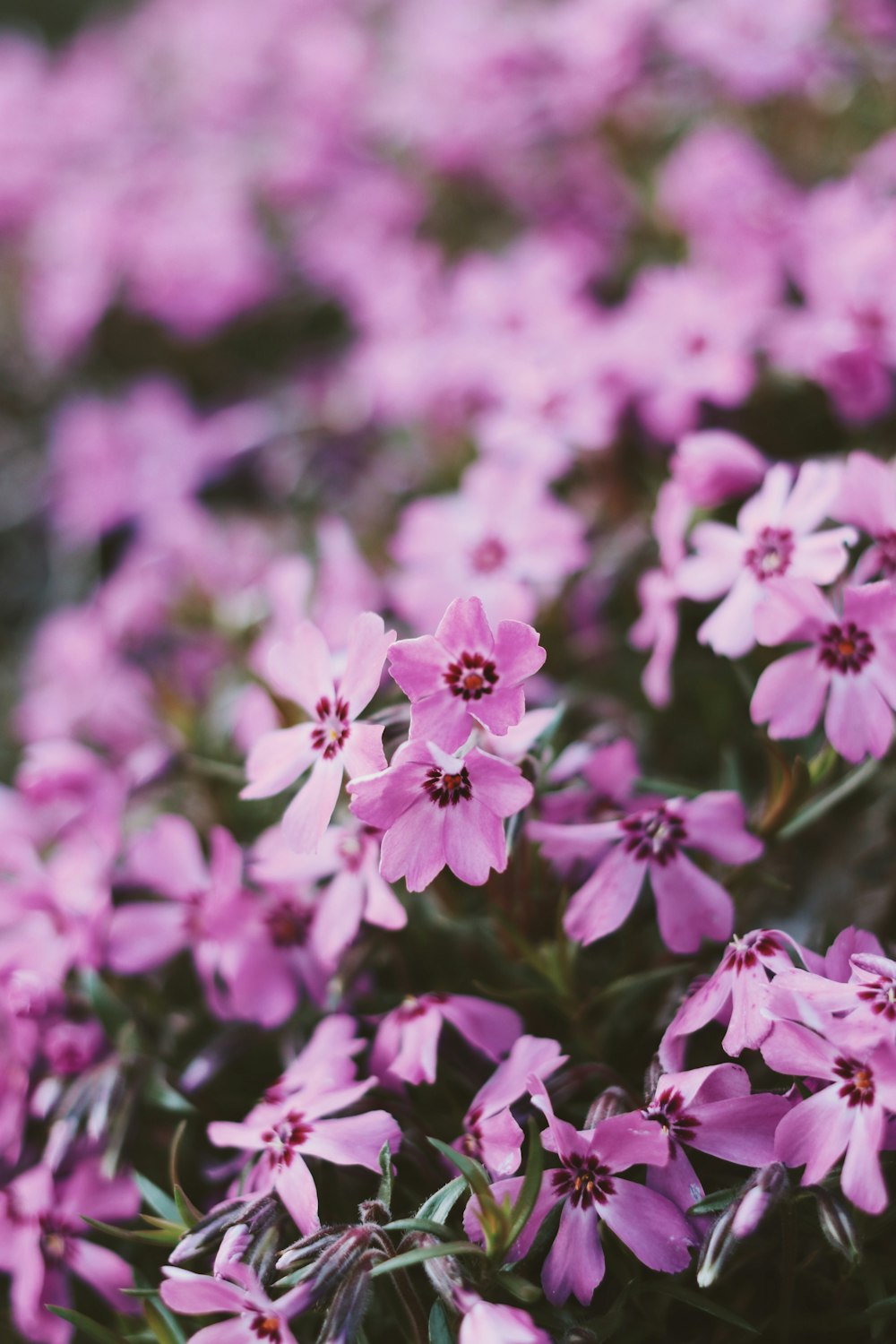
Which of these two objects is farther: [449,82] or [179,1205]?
[449,82]

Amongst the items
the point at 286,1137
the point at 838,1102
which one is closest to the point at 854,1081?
the point at 838,1102

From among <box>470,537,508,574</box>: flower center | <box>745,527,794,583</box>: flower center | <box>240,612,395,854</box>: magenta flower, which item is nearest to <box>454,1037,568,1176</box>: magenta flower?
<box>240,612,395,854</box>: magenta flower

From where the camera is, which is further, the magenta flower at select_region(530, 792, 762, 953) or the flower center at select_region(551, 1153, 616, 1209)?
the magenta flower at select_region(530, 792, 762, 953)

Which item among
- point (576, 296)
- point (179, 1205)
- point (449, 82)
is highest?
point (449, 82)

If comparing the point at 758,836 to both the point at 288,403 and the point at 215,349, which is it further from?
the point at 215,349

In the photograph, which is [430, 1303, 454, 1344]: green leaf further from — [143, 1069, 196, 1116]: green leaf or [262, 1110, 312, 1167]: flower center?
[143, 1069, 196, 1116]: green leaf

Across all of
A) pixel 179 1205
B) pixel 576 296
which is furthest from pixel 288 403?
pixel 179 1205

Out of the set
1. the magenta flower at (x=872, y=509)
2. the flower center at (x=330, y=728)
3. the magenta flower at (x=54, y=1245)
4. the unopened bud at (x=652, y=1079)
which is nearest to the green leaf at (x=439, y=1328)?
the unopened bud at (x=652, y=1079)
